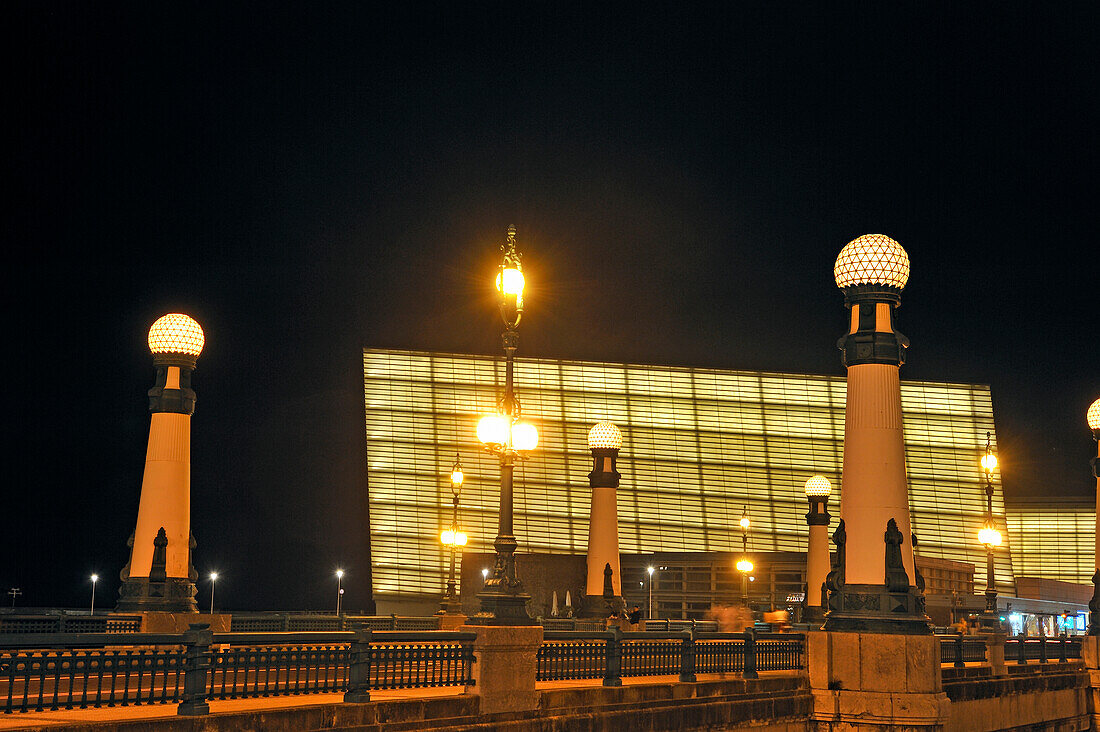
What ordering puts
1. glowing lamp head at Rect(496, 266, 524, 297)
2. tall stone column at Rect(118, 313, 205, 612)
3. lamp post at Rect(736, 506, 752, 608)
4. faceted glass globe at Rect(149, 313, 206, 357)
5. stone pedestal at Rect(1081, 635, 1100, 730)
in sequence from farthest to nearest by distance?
lamp post at Rect(736, 506, 752, 608)
stone pedestal at Rect(1081, 635, 1100, 730)
faceted glass globe at Rect(149, 313, 206, 357)
tall stone column at Rect(118, 313, 205, 612)
glowing lamp head at Rect(496, 266, 524, 297)

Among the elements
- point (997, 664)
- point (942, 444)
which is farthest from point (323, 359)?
point (997, 664)

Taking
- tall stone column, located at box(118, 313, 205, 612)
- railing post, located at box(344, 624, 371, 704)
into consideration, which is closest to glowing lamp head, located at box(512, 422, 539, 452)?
tall stone column, located at box(118, 313, 205, 612)

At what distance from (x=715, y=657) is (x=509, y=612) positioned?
Result: 17.0 ft

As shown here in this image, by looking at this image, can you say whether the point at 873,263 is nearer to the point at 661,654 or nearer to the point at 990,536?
the point at 661,654

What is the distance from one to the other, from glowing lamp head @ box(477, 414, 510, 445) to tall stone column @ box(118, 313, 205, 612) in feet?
21.3

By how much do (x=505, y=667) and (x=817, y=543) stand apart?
20.6 meters

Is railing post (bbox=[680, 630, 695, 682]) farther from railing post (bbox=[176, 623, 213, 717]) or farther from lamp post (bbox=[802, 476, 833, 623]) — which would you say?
lamp post (bbox=[802, 476, 833, 623])

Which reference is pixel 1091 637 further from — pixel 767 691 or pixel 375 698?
pixel 375 698

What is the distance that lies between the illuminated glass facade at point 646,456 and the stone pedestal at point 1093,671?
140 ft

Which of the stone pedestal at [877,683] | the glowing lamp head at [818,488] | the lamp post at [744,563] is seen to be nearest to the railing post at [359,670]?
the stone pedestal at [877,683]

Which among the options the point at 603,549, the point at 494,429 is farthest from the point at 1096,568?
the point at 494,429

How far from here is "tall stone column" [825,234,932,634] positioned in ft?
69.8

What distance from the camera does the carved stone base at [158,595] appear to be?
24641mm

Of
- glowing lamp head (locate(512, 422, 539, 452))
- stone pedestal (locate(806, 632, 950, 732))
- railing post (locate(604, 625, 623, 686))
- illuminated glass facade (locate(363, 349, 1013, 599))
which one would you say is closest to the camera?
railing post (locate(604, 625, 623, 686))
